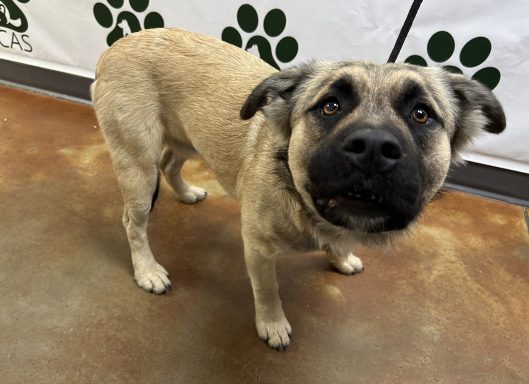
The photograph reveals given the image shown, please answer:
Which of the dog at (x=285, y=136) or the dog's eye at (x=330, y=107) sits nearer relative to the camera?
the dog at (x=285, y=136)

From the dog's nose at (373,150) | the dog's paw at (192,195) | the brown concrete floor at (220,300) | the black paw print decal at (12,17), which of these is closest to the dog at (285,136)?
the dog's nose at (373,150)

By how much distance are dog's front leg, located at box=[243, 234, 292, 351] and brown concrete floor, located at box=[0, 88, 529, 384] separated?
8cm

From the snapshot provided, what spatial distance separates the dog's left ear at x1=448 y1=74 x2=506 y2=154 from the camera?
1.66 meters

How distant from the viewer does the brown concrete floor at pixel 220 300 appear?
205 cm

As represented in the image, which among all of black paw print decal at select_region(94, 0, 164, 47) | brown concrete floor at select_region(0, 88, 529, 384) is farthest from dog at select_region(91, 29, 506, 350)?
black paw print decal at select_region(94, 0, 164, 47)

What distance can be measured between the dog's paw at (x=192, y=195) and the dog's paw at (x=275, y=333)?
121 centimetres

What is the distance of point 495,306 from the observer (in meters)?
2.46

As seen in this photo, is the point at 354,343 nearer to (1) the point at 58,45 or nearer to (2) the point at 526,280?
(2) the point at 526,280

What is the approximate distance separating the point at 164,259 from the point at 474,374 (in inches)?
74.2

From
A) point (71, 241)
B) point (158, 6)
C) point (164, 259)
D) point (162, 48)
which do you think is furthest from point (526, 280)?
point (158, 6)

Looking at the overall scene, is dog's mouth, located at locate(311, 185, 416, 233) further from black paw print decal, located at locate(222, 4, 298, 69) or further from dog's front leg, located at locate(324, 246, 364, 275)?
black paw print decal, located at locate(222, 4, 298, 69)

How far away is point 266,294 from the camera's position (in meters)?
2.06

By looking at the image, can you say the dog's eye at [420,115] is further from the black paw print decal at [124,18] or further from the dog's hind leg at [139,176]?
the black paw print decal at [124,18]

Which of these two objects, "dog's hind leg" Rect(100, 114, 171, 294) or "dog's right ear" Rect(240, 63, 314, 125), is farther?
"dog's hind leg" Rect(100, 114, 171, 294)
